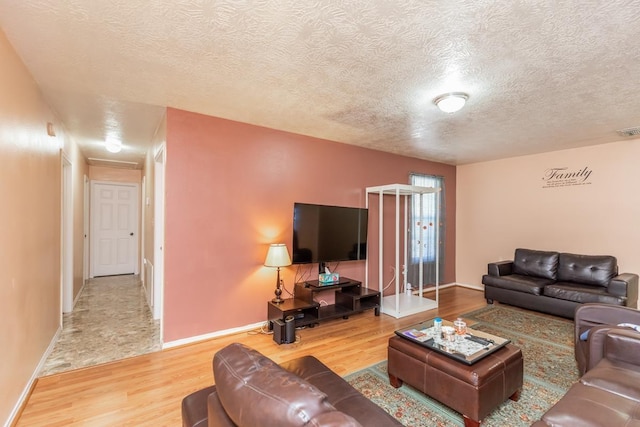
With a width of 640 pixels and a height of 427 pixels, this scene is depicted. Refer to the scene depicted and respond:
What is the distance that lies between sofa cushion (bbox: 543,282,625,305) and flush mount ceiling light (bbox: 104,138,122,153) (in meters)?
6.64

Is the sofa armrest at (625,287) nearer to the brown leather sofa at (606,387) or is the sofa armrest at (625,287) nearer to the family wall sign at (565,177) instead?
the family wall sign at (565,177)

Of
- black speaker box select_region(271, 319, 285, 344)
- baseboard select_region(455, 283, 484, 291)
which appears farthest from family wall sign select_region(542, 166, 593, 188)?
black speaker box select_region(271, 319, 285, 344)

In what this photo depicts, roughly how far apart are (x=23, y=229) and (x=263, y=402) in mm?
2517

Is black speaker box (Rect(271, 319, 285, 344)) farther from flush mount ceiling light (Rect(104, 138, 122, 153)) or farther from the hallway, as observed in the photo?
flush mount ceiling light (Rect(104, 138, 122, 153))

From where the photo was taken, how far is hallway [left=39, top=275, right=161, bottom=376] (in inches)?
114

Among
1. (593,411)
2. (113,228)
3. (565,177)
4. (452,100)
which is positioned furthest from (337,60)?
(113,228)

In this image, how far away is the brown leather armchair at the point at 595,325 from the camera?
2166 millimetres

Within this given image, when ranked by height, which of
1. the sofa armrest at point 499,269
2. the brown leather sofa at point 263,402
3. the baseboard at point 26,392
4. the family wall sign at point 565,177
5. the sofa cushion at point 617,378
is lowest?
the baseboard at point 26,392

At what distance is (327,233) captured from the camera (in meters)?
4.02

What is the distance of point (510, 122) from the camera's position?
11.7 feet

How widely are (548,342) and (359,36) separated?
3.70 metres

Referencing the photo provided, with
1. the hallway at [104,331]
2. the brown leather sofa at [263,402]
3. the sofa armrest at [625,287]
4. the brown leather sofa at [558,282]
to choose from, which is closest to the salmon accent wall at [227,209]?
the hallway at [104,331]

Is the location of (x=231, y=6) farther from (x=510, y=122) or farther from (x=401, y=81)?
(x=510, y=122)

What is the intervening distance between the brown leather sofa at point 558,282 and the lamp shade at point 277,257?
3.43 m
